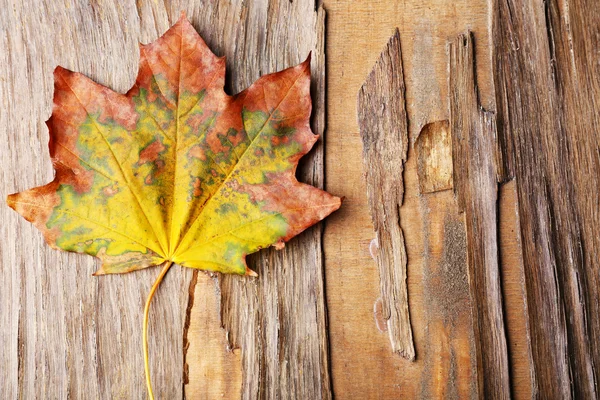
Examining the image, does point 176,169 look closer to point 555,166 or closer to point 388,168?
point 388,168

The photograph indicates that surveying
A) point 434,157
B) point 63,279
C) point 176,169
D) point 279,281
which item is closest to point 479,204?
point 434,157

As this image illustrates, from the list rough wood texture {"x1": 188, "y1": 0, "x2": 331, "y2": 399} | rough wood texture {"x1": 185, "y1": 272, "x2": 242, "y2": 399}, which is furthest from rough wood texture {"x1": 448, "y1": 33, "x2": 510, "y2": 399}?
rough wood texture {"x1": 185, "y1": 272, "x2": 242, "y2": 399}

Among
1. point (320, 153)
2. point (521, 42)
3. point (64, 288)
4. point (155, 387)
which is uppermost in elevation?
point (521, 42)

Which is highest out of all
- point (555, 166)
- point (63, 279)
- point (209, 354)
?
point (555, 166)

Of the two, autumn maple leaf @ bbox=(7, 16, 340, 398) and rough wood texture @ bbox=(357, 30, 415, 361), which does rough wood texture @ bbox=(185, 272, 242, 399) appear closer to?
autumn maple leaf @ bbox=(7, 16, 340, 398)

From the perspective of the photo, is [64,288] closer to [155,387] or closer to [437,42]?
[155,387]

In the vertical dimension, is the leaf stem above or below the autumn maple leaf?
below

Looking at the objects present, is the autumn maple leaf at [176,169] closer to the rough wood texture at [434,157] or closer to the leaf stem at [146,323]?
the leaf stem at [146,323]

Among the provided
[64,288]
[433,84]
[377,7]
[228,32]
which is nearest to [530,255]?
[433,84]
